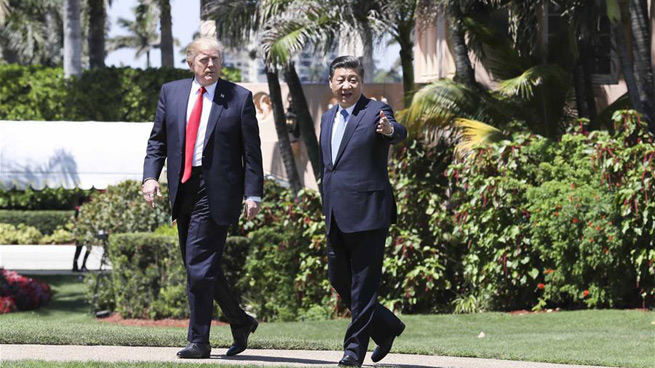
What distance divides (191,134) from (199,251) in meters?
0.68

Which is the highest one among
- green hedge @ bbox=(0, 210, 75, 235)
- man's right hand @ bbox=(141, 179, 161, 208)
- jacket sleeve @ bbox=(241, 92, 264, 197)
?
jacket sleeve @ bbox=(241, 92, 264, 197)

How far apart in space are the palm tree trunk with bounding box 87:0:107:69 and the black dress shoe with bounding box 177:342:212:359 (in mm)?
27133

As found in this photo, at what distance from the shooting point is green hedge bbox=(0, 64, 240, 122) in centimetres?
2866

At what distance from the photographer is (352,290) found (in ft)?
21.7

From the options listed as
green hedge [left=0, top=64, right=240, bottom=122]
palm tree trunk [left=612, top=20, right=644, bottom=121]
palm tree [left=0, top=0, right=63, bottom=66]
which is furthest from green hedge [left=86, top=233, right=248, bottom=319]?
palm tree [left=0, top=0, right=63, bottom=66]

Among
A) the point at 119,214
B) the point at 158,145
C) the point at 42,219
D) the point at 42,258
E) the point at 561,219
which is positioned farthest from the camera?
the point at 42,219

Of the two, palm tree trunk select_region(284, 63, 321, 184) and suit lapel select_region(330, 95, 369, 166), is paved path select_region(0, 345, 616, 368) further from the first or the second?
palm tree trunk select_region(284, 63, 321, 184)

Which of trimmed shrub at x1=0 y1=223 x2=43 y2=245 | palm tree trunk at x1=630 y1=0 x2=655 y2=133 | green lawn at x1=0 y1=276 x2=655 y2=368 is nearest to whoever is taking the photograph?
green lawn at x1=0 y1=276 x2=655 y2=368

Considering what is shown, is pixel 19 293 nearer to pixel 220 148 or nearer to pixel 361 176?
pixel 220 148

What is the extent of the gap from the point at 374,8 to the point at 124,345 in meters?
11.5

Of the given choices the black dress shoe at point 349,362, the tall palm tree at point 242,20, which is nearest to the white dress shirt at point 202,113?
the black dress shoe at point 349,362

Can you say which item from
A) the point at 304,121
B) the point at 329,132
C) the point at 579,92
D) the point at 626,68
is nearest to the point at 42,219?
the point at 304,121

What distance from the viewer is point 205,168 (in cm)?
665

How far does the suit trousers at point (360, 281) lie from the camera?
6.57 metres
